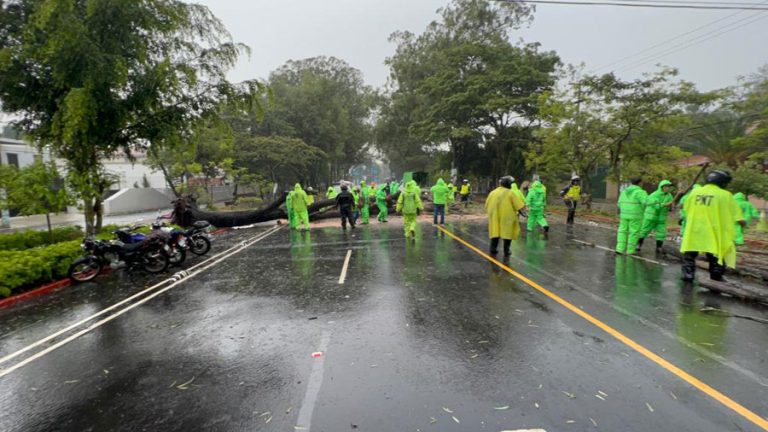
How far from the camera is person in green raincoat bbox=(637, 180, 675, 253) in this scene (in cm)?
927

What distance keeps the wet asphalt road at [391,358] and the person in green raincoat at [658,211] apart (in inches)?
89.5

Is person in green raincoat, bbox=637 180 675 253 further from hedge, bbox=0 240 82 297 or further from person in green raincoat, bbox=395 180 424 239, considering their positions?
hedge, bbox=0 240 82 297

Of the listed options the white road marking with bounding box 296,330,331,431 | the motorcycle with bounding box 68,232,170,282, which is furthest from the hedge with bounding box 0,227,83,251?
the white road marking with bounding box 296,330,331,431

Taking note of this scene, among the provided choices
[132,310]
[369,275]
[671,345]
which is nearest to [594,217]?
[369,275]

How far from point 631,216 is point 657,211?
1049 mm

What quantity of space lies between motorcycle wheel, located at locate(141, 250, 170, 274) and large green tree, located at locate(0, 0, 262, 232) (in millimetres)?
3222

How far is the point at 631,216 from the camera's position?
352 inches

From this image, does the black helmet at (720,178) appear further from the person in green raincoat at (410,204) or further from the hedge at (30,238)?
the hedge at (30,238)

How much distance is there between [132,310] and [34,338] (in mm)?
1184

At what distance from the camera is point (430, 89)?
1251 inches

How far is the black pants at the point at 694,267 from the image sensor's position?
21.0ft

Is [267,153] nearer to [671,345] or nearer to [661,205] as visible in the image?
[661,205]

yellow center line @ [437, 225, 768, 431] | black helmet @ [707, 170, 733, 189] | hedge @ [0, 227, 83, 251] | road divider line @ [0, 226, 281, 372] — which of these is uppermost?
black helmet @ [707, 170, 733, 189]

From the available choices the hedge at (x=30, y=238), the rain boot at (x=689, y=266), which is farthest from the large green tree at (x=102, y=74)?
the rain boot at (x=689, y=266)
